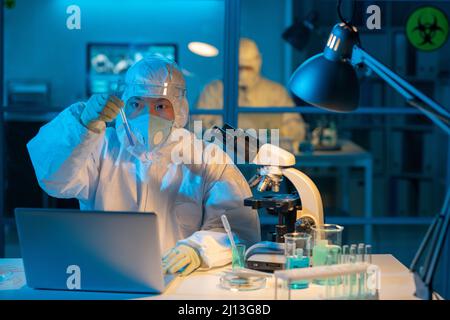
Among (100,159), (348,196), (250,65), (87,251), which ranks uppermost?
(250,65)

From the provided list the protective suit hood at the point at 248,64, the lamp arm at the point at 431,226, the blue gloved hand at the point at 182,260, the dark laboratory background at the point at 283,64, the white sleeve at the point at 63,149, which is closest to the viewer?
the lamp arm at the point at 431,226

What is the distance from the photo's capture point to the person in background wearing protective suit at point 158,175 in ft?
7.87

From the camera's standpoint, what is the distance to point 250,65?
522 centimetres

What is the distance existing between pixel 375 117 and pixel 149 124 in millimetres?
4969

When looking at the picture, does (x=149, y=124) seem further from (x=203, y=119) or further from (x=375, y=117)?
(x=375, y=117)

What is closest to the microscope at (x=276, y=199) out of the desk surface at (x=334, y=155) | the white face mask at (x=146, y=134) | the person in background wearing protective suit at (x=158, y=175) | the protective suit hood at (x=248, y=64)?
the person in background wearing protective suit at (x=158, y=175)

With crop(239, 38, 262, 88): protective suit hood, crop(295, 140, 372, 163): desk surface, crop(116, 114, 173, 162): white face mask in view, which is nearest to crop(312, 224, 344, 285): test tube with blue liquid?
crop(116, 114, 173, 162): white face mask

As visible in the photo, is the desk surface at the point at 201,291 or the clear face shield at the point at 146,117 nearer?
the desk surface at the point at 201,291

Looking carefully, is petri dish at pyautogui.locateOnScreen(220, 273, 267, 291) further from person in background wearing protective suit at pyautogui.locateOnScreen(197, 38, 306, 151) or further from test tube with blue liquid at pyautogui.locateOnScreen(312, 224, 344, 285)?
person in background wearing protective suit at pyautogui.locateOnScreen(197, 38, 306, 151)

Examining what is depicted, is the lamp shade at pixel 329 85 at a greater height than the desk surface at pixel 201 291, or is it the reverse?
the lamp shade at pixel 329 85

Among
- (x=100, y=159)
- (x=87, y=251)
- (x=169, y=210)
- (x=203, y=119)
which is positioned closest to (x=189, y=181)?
(x=169, y=210)

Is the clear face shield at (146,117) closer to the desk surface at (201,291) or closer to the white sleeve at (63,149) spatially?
the white sleeve at (63,149)

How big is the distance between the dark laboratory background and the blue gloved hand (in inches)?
155
